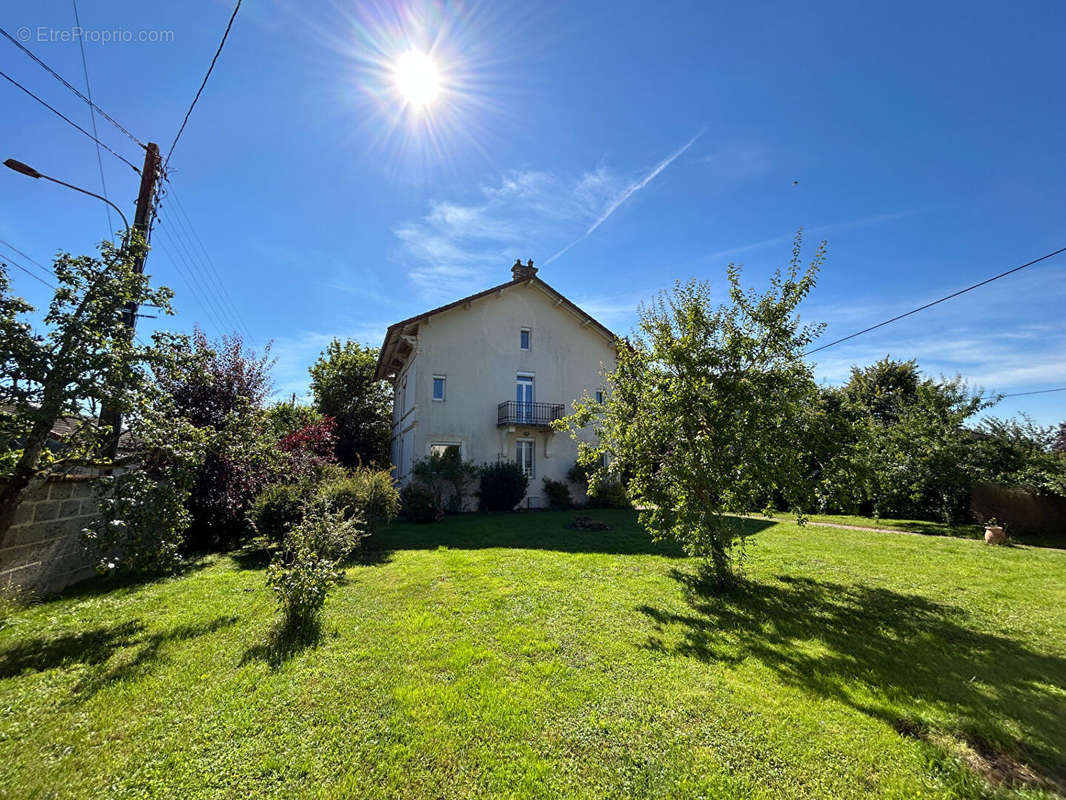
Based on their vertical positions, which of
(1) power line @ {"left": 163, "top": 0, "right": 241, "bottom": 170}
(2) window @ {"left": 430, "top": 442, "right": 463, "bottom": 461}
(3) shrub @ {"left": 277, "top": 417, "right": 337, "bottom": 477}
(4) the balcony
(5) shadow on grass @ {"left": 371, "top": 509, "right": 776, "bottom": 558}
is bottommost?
(5) shadow on grass @ {"left": 371, "top": 509, "right": 776, "bottom": 558}

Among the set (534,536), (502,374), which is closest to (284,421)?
(502,374)

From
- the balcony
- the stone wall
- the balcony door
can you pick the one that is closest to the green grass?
the stone wall

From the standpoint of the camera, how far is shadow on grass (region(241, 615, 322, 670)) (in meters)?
4.00

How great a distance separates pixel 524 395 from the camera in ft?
63.2

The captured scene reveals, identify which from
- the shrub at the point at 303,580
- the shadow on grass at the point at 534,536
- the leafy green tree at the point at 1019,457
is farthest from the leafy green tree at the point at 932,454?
the shrub at the point at 303,580

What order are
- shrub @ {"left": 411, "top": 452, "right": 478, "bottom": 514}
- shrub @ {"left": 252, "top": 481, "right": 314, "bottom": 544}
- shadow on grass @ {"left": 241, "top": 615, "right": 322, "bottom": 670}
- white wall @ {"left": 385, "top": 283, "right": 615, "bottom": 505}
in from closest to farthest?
shadow on grass @ {"left": 241, "top": 615, "right": 322, "bottom": 670} < shrub @ {"left": 252, "top": 481, "right": 314, "bottom": 544} < shrub @ {"left": 411, "top": 452, "right": 478, "bottom": 514} < white wall @ {"left": 385, "top": 283, "right": 615, "bottom": 505}

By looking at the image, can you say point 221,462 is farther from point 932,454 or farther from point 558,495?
point 932,454

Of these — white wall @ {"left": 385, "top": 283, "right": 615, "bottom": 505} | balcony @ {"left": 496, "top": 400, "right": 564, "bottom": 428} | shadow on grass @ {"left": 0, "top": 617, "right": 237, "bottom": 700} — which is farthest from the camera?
balcony @ {"left": 496, "top": 400, "right": 564, "bottom": 428}

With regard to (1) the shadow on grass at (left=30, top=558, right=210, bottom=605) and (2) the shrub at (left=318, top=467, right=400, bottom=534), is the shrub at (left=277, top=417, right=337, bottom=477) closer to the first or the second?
(2) the shrub at (left=318, top=467, right=400, bottom=534)

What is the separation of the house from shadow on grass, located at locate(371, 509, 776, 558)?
4.26 meters

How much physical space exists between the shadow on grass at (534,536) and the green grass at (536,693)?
2815 millimetres

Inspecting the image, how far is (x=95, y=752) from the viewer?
2684 millimetres

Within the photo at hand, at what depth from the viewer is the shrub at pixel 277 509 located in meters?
8.18

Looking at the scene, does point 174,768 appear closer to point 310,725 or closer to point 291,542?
point 310,725
